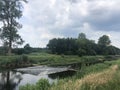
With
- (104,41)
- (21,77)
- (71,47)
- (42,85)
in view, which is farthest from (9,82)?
(104,41)

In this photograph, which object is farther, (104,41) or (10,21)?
(104,41)

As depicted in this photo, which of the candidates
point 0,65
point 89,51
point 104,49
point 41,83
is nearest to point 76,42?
A: point 89,51

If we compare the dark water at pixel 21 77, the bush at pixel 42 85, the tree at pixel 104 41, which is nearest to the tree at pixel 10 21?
the dark water at pixel 21 77

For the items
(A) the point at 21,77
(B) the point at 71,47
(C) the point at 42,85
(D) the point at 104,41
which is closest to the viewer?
(C) the point at 42,85

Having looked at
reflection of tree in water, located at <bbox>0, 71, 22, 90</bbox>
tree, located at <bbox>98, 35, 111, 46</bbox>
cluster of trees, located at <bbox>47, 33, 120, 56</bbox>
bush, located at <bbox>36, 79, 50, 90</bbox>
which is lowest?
reflection of tree in water, located at <bbox>0, 71, 22, 90</bbox>

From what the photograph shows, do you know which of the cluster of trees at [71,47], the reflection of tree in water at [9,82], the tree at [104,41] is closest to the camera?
the reflection of tree in water at [9,82]

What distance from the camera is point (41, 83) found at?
18.4m

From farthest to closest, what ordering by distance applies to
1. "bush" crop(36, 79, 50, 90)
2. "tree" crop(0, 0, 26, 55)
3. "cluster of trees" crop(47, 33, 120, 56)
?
"cluster of trees" crop(47, 33, 120, 56), "tree" crop(0, 0, 26, 55), "bush" crop(36, 79, 50, 90)

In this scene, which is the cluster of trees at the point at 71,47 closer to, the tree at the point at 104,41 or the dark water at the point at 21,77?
the tree at the point at 104,41

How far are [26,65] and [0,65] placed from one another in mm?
6350

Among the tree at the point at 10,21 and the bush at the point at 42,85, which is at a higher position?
the tree at the point at 10,21

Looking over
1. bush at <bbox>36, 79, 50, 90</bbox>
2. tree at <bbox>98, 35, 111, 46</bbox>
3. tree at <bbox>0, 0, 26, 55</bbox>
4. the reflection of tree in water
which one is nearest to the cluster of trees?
tree at <bbox>98, 35, 111, 46</bbox>

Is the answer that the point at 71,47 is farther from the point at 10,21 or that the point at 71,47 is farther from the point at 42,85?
the point at 42,85

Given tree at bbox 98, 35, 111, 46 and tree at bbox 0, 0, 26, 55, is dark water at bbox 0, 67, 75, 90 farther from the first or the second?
tree at bbox 98, 35, 111, 46
